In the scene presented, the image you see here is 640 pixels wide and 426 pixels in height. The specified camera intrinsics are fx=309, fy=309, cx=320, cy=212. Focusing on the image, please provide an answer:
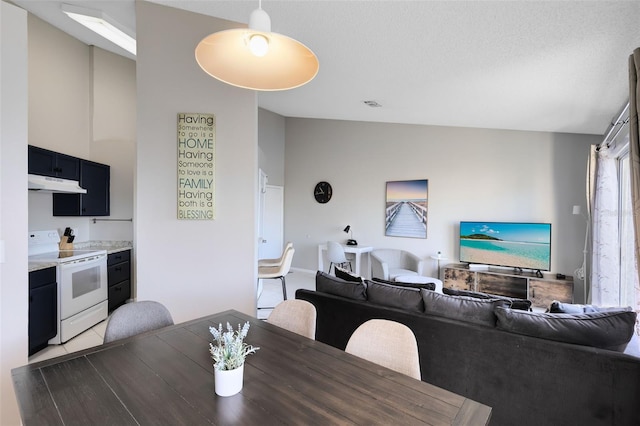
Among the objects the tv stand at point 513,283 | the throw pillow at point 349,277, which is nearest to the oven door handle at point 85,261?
the throw pillow at point 349,277

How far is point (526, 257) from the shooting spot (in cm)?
450

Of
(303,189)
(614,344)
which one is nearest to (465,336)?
(614,344)

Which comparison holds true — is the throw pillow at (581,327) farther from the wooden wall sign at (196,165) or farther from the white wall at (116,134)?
the white wall at (116,134)

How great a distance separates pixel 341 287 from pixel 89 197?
142 inches

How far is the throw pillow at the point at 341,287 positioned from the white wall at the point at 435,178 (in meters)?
3.23

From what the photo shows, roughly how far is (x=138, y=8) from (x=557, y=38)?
3293mm

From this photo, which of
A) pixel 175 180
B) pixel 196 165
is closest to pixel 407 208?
pixel 196 165

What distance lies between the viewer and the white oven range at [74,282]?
10.1 feet

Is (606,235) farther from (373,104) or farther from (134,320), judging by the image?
(134,320)

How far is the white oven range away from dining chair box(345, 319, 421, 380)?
314cm

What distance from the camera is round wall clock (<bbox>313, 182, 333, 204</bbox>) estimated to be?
651 cm

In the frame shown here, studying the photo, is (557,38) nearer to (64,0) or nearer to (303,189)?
(64,0)

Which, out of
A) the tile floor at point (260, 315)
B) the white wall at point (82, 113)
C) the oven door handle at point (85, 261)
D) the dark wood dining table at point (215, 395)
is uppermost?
the white wall at point (82, 113)

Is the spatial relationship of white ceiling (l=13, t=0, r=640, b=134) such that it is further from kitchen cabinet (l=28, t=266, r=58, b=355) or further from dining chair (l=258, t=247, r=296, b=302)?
kitchen cabinet (l=28, t=266, r=58, b=355)
